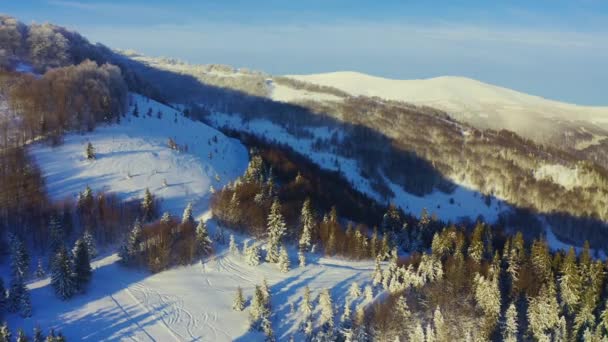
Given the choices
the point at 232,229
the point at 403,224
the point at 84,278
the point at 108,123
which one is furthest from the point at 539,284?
the point at 108,123

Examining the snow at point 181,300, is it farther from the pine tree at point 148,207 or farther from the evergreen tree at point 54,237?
the pine tree at point 148,207

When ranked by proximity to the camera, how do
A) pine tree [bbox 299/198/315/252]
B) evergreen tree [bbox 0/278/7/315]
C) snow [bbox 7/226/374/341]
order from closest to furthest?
evergreen tree [bbox 0/278/7/315]
snow [bbox 7/226/374/341]
pine tree [bbox 299/198/315/252]

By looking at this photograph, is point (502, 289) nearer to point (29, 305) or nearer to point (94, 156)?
point (29, 305)

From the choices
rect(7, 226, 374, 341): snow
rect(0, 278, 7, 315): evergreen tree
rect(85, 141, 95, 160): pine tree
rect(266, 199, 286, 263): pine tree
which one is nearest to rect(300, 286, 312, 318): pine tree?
rect(7, 226, 374, 341): snow

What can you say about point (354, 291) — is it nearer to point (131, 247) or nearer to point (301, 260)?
point (301, 260)

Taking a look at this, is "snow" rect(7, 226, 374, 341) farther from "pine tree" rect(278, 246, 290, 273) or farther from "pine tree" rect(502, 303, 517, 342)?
"pine tree" rect(502, 303, 517, 342)

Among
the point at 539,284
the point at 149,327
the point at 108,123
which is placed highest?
the point at 108,123
